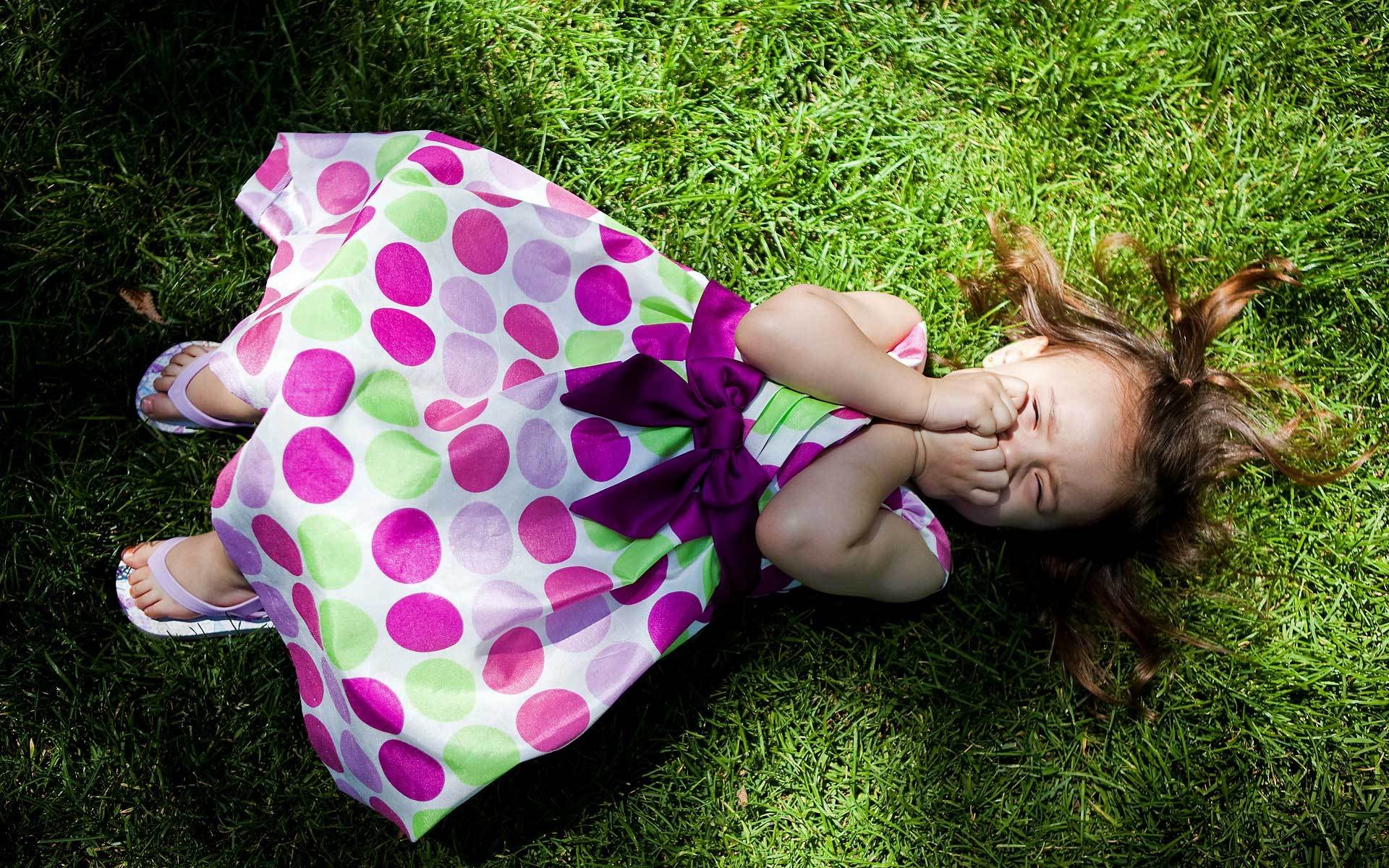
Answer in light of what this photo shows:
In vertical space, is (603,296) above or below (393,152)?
below

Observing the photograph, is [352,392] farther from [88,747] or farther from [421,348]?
[88,747]

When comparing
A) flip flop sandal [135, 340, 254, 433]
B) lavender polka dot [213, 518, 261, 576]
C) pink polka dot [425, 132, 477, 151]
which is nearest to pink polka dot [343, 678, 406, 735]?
lavender polka dot [213, 518, 261, 576]

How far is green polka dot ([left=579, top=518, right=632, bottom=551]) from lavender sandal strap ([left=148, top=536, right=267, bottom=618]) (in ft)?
2.67

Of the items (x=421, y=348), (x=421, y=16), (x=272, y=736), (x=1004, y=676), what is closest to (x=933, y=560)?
(x=1004, y=676)

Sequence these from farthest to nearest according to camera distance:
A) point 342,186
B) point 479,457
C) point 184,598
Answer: point 342,186, point 184,598, point 479,457

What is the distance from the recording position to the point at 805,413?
222 cm

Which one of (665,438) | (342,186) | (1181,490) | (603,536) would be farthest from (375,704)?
(1181,490)

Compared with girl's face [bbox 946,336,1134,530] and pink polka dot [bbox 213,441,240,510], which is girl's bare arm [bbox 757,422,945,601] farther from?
pink polka dot [bbox 213,441,240,510]

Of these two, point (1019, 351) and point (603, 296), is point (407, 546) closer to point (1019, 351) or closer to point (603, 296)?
point (603, 296)

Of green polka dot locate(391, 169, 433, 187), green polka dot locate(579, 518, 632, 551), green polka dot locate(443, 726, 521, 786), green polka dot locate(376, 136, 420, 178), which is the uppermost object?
green polka dot locate(391, 169, 433, 187)

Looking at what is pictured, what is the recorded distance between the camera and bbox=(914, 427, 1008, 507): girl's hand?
2209 millimetres

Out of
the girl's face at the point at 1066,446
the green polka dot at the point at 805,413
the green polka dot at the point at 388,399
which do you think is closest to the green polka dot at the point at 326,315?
the green polka dot at the point at 388,399

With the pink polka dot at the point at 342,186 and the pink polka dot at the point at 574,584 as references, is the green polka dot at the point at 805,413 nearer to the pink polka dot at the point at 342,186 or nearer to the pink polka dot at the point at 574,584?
the pink polka dot at the point at 574,584

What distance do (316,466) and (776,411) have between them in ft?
3.41
